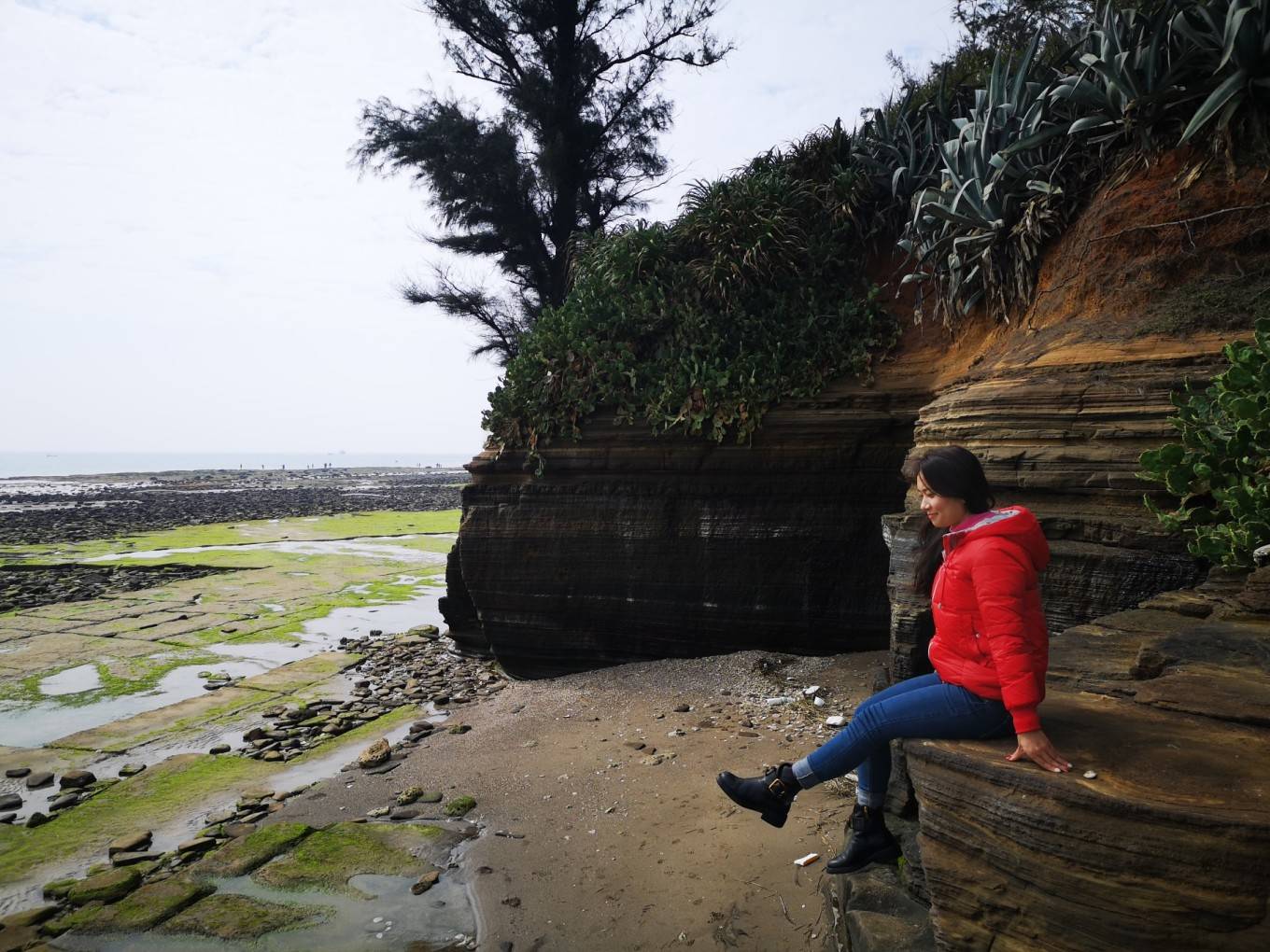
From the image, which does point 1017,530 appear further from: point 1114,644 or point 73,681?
point 73,681

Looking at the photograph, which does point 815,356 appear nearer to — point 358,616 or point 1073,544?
point 1073,544

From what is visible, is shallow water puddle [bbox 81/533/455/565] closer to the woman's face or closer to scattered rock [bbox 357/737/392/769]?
scattered rock [bbox 357/737/392/769]

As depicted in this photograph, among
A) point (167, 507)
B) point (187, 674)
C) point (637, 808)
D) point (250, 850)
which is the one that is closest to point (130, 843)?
point (250, 850)

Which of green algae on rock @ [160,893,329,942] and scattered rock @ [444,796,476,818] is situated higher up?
scattered rock @ [444,796,476,818]

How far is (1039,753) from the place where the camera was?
253cm

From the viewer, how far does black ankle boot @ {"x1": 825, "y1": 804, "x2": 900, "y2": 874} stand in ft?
11.5

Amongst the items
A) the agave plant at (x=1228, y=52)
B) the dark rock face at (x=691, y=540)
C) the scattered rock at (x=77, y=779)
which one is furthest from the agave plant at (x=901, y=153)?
the scattered rock at (x=77, y=779)

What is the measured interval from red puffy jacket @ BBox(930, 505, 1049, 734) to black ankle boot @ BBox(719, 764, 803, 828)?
0.90m

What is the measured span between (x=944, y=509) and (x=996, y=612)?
1.66ft

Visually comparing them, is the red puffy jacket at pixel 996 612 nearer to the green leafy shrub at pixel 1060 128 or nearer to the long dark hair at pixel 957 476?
the long dark hair at pixel 957 476

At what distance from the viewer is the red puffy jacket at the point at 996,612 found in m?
2.67

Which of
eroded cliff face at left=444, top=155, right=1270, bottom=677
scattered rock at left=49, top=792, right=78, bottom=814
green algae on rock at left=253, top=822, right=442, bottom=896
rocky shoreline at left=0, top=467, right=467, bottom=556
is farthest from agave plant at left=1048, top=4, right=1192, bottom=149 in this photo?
rocky shoreline at left=0, top=467, right=467, bottom=556

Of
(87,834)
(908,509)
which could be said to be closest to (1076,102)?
(908,509)

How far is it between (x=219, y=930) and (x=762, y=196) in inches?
330
